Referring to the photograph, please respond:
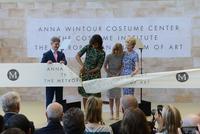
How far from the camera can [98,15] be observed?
436 inches

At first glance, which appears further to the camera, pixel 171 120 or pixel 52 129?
pixel 52 129

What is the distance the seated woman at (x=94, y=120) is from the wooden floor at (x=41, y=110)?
10.6 ft

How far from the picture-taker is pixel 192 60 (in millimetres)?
10922

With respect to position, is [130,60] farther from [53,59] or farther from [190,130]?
[190,130]

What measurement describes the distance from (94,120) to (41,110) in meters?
5.18

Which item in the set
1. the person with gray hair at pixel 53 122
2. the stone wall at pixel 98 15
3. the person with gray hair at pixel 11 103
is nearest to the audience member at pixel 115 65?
the stone wall at pixel 98 15

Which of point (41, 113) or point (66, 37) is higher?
point (66, 37)

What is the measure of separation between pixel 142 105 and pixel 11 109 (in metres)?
3.69

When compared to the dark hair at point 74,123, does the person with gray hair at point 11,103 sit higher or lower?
higher

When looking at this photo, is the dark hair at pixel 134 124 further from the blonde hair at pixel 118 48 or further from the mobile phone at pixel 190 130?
the blonde hair at pixel 118 48

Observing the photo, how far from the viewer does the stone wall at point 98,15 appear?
10.9 meters

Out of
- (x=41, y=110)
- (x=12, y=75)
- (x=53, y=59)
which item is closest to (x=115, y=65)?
(x=53, y=59)

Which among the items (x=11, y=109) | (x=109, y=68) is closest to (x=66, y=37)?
(x=109, y=68)

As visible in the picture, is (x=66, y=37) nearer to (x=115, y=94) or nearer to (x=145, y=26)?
(x=145, y=26)
